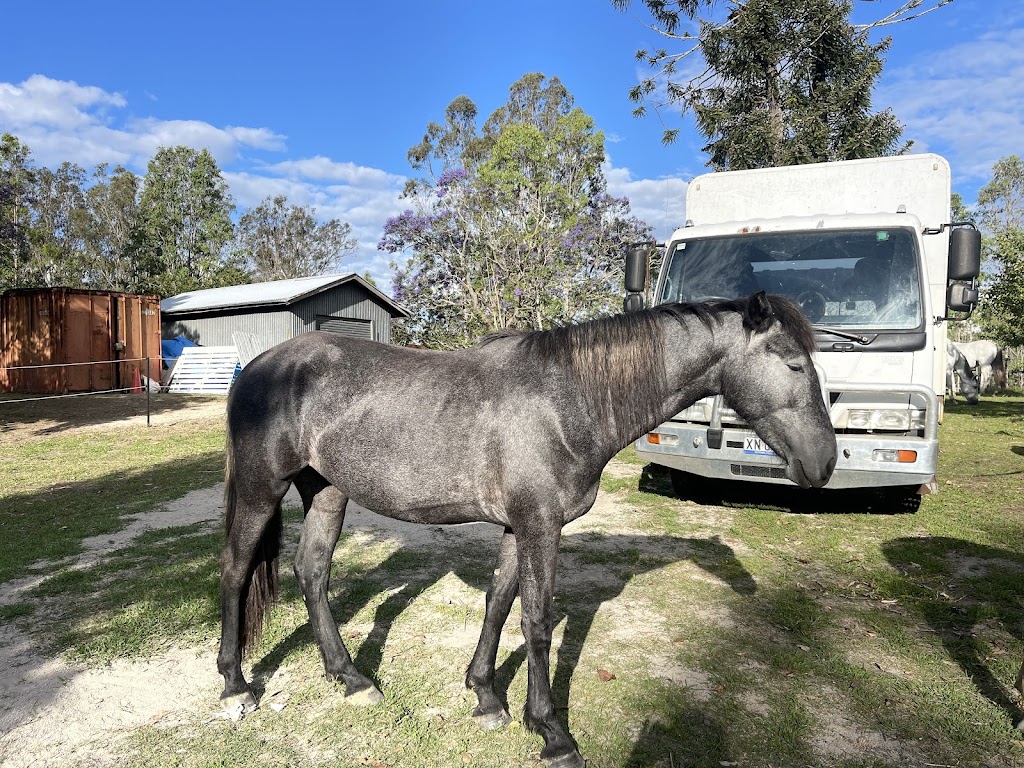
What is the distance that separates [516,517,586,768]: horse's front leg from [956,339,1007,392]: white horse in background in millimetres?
22426

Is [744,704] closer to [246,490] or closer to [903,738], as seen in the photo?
[903,738]

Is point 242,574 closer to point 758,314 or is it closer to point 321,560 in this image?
point 321,560

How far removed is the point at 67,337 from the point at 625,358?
64.8 ft

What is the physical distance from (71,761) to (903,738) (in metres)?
3.51

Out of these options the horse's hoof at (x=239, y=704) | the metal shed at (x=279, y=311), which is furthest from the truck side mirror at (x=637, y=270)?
the metal shed at (x=279, y=311)

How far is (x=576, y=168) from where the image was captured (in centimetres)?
1973

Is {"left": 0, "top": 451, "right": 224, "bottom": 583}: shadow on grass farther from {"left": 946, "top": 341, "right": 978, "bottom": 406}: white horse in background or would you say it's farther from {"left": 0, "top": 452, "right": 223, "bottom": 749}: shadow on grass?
{"left": 946, "top": 341, "right": 978, "bottom": 406}: white horse in background

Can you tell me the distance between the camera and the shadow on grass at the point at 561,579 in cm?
324

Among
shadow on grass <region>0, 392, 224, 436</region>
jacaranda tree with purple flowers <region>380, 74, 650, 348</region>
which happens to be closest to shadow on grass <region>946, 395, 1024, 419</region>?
jacaranda tree with purple flowers <region>380, 74, 650, 348</region>

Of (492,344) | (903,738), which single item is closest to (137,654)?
(492,344)

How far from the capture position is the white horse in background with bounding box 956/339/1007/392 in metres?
20.8

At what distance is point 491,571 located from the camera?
4.54 m

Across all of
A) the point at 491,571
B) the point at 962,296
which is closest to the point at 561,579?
the point at 491,571

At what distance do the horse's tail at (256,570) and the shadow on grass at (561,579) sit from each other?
0.90 ft
